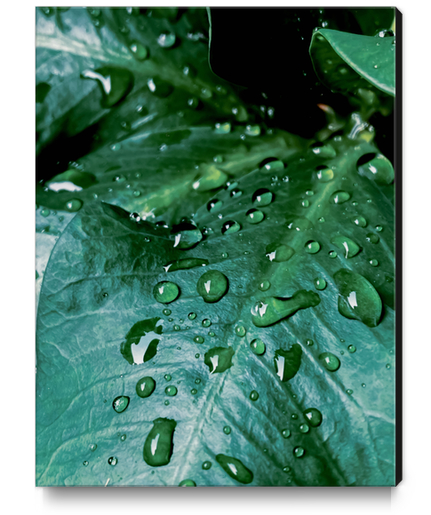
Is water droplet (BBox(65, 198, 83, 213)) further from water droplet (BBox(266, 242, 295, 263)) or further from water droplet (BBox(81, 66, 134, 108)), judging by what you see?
water droplet (BBox(266, 242, 295, 263))

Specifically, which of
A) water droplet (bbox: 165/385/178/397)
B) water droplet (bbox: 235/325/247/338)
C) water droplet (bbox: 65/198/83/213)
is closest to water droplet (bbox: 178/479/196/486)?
water droplet (bbox: 165/385/178/397)

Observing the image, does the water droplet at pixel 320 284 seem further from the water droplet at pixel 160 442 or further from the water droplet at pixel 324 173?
the water droplet at pixel 160 442

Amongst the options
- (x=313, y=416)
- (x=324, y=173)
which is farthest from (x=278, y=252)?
(x=313, y=416)

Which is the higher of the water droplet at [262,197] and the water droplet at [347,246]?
the water droplet at [262,197]

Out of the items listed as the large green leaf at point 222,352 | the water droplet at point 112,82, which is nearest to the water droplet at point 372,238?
the large green leaf at point 222,352

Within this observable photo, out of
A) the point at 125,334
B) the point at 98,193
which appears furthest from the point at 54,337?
the point at 98,193
